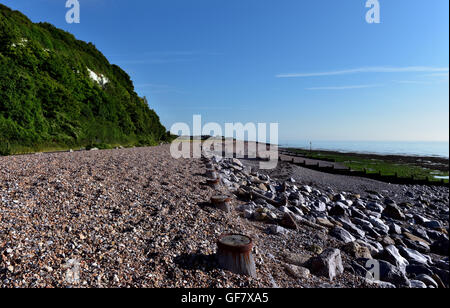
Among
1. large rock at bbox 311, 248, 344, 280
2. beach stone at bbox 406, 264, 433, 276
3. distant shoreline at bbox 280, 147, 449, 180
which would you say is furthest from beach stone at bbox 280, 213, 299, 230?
distant shoreline at bbox 280, 147, 449, 180

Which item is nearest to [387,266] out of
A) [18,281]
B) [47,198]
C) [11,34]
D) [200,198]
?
[200,198]

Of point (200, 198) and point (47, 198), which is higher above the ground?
point (47, 198)

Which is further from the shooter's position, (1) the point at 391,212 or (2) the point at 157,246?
(1) the point at 391,212

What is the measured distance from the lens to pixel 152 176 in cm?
924

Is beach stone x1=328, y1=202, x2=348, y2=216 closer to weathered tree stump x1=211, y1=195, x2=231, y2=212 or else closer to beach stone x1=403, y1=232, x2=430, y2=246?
beach stone x1=403, y1=232, x2=430, y2=246

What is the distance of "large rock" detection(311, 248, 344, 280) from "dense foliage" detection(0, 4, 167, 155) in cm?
1709

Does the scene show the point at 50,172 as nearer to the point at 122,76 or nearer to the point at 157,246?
the point at 157,246

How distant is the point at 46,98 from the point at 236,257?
2289cm

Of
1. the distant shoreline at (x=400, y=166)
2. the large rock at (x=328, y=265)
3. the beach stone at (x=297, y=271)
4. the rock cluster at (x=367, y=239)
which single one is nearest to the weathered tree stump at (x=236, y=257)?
the beach stone at (x=297, y=271)

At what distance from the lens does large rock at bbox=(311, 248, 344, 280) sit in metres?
4.43
